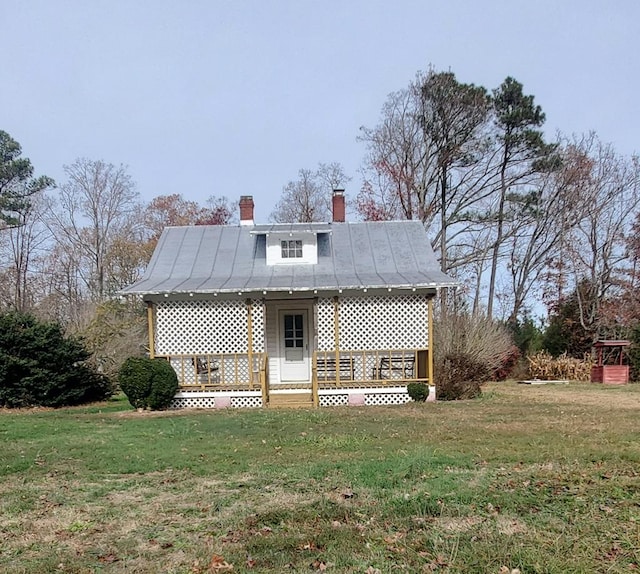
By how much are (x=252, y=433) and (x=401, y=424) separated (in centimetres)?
258

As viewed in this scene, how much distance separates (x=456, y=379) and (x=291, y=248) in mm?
5711

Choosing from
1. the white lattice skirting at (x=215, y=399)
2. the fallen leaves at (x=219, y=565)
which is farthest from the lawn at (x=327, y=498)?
the white lattice skirting at (x=215, y=399)

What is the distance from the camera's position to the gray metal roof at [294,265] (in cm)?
1405

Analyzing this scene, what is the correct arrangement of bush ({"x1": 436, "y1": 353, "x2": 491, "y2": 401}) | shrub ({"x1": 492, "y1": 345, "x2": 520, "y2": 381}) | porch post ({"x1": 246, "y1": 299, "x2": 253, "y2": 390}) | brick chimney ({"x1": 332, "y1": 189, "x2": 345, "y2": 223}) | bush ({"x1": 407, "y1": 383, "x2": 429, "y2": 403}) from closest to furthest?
bush ({"x1": 407, "y1": 383, "x2": 429, "y2": 403})
porch post ({"x1": 246, "y1": 299, "x2": 253, "y2": 390})
bush ({"x1": 436, "y1": 353, "x2": 491, "y2": 401})
brick chimney ({"x1": 332, "y1": 189, "x2": 345, "y2": 223})
shrub ({"x1": 492, "y1": 345, "x2": 520, "y2": 381})

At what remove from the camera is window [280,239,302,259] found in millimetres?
15961

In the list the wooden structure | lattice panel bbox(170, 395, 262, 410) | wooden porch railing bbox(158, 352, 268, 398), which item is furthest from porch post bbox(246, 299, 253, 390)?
the wooden structure

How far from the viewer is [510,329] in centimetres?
2583

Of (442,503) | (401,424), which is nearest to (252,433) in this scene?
(401,424)

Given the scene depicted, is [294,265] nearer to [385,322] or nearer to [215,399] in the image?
[385,322]

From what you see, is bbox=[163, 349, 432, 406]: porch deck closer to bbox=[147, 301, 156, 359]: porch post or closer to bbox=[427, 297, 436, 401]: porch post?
bbox=[427, 297, 436, 401]: porch post

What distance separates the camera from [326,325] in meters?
14.4

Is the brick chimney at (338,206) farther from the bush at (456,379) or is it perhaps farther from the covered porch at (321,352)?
the bush at (456,379)

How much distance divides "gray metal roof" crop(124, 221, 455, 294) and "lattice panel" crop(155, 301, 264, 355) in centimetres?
57

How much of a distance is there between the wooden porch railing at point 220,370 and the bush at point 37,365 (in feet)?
10.3
